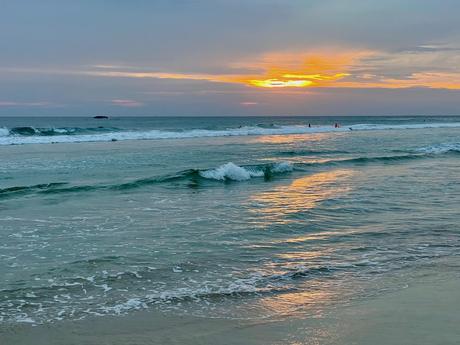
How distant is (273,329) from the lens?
17.8ft

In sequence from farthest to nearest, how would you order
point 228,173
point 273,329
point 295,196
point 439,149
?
point 439,149, point 228,173, point 295,196, point 273,329

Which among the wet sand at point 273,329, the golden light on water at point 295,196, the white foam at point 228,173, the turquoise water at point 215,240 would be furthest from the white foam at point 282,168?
the wet sand at point 273,329

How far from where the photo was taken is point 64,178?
63.3 ft

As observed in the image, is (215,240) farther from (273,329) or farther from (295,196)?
(295,196)

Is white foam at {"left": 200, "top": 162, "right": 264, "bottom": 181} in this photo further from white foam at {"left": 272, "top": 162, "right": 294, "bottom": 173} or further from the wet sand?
the wet sand

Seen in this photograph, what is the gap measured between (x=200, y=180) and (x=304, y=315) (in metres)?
13.2

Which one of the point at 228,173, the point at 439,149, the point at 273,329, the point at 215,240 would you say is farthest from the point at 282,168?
the point at 273,329

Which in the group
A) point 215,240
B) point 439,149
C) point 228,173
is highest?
point 439,149

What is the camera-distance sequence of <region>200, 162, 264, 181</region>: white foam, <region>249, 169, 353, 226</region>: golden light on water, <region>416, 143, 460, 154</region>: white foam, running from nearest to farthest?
<region>249, 169, 353, 226</region>: golden light on water → <region>200, 162, 264, 181</region>: white foam → <region>416, 143, 460, 154</region>: white foam

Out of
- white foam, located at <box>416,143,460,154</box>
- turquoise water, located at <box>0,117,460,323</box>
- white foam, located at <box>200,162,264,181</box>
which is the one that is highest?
white foam, located at <box>416,143,460,154</box>

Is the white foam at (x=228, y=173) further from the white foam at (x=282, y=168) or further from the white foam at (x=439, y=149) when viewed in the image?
the white foam at (x=439, y=149)

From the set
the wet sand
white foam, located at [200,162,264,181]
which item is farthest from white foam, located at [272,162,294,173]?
the wet sand

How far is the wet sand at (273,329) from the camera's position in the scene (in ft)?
16.9

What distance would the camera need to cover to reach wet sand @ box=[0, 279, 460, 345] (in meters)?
5.16
